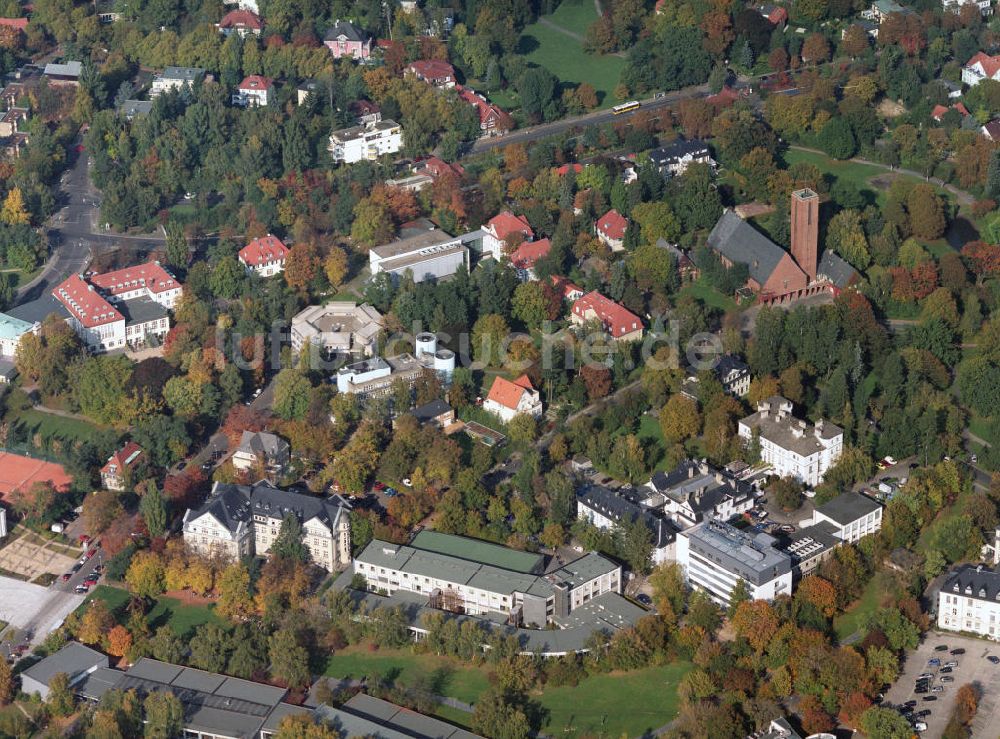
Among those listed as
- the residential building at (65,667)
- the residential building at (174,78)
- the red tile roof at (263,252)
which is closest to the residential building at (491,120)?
the residential building at (174,78)

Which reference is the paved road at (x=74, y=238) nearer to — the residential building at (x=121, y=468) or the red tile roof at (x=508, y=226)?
the residential building at (x=121, y=468)

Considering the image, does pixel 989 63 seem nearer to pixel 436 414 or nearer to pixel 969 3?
pixel 969 3

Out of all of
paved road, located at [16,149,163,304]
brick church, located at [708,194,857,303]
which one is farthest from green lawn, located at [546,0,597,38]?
paved road, located at [16,149,163,304]

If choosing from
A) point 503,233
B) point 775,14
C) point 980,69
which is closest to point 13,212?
point 503,233

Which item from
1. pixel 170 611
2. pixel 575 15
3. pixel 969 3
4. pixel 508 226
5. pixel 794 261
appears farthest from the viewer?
pixel 575 15

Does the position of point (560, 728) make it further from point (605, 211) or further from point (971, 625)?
point (605, 211)

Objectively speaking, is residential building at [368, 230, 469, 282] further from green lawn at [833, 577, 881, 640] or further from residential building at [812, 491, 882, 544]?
green lawn at [833, 577, 881, 640]

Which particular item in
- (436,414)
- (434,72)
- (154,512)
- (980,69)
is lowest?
(154,512)

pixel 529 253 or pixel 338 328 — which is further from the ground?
pixel 529 253
